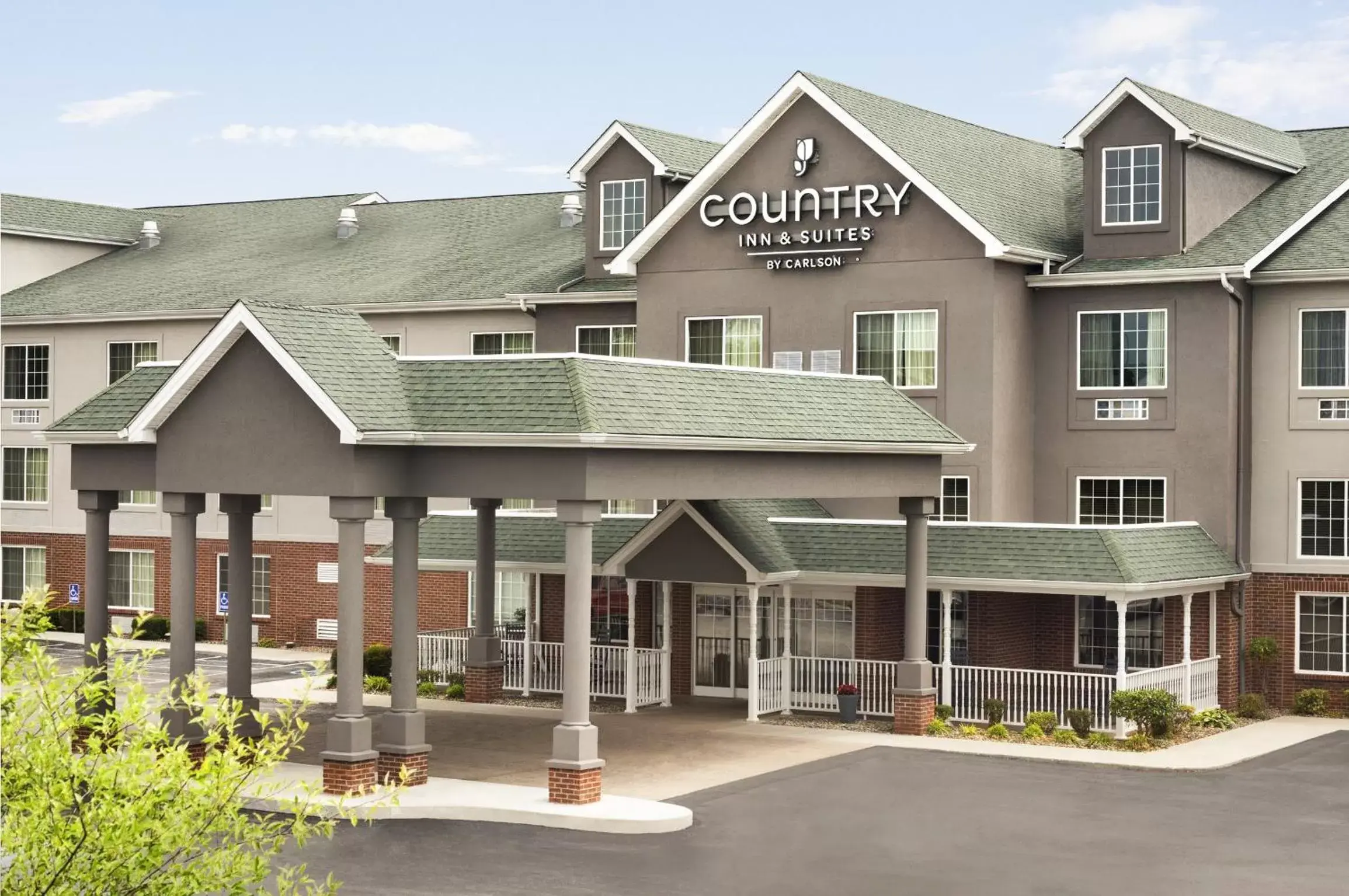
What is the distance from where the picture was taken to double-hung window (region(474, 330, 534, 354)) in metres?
45.0

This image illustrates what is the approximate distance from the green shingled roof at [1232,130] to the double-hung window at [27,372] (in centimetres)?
3153

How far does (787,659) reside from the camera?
3612 cm

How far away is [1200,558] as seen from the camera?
35750 mm

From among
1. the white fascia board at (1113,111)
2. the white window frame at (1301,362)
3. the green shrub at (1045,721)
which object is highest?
the white fascia board at (1113,111)

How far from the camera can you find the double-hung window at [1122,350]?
3731 centimetres

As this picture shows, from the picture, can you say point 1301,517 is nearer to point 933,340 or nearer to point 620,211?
point 933,340

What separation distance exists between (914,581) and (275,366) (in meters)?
12.8

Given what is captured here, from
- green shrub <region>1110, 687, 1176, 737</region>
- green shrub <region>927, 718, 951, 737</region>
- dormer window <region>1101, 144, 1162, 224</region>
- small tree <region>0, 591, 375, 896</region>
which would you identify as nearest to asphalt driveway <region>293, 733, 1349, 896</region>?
Answer: green shrub <region>1110, 687, 1176, 737</region>

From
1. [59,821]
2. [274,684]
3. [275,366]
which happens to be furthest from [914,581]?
[59,821]

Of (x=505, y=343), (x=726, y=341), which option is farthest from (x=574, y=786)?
(x=505, y=343)

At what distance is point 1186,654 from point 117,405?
19.7 metres

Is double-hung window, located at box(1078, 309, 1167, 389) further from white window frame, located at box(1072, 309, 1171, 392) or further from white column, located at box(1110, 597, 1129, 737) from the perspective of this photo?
white column, located at box(1110, 597, 1129, 737)

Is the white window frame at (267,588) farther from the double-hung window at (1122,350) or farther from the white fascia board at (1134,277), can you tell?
the double-hung window at (1122,350)

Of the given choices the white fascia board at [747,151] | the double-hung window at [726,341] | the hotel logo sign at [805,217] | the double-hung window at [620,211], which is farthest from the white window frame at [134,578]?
the hotel logo sign at [805,217]
